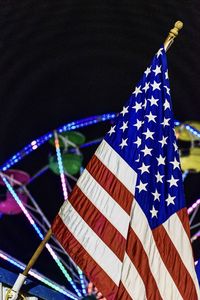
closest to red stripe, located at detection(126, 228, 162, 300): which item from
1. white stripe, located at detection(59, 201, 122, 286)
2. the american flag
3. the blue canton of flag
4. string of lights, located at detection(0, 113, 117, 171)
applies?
the american flag

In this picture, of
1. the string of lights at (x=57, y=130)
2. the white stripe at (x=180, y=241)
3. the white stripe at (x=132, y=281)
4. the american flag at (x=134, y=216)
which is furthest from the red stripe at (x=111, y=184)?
the string of lights at (x=57, y=130)

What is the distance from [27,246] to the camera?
2489 centimetres

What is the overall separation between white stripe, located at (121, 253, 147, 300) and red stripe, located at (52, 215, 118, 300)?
0.39 feet

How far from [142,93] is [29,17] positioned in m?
10.4

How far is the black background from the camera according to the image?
62.8ft

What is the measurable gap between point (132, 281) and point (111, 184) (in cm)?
102

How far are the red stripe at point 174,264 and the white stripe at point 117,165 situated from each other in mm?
504

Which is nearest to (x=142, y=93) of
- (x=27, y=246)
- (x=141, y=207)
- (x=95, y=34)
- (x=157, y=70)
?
(x=157, y=70)

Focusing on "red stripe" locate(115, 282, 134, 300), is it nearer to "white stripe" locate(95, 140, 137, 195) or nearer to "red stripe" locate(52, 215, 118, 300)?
"red stripe" locate(52, 215, 118, 300)

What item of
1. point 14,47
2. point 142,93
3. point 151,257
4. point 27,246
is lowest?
point 27,246

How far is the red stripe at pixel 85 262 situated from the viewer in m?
8.05

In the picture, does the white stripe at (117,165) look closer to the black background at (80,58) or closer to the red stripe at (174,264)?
the red stripe at (174,264)

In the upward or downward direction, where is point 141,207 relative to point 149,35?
downward

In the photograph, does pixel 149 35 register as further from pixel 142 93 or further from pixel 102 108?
pixel 142 93
